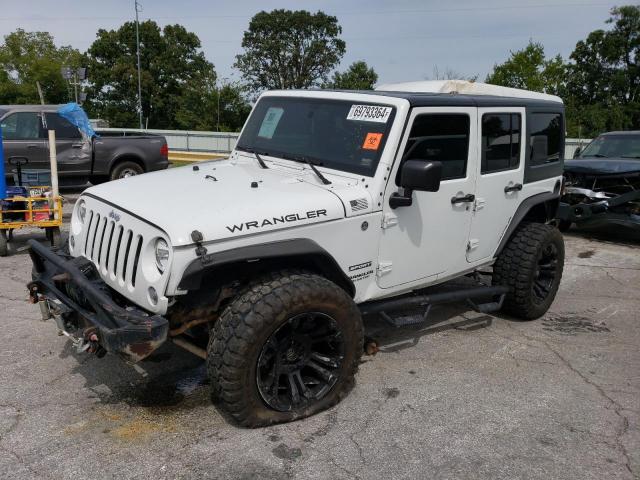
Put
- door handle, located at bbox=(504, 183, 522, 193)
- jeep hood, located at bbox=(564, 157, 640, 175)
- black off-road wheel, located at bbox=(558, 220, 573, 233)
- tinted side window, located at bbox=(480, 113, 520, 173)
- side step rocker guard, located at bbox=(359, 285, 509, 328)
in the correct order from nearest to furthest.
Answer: side step rocker guard, located at bbox=(359, 285, 509, 328), tinted side window, located at bbox=(480, 113, 520, 173), door handle, located at bbox=(504, 183, 522, 193), jeep hood, located at bbox=(564, 157, 640, 175), black off-road wheel, located at bbox=(558, 220, 573, 233)

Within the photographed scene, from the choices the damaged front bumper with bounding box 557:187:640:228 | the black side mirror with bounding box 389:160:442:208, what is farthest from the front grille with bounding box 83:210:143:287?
the damaged front bumper with bounding box 557:187:640:228

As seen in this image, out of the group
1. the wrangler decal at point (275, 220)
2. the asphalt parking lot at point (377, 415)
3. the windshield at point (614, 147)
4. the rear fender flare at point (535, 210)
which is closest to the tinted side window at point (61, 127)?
the asphalt parking lot at point (377, 415)

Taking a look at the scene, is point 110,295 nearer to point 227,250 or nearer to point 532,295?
point 227,250

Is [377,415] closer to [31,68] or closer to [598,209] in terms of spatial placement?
[598,209]

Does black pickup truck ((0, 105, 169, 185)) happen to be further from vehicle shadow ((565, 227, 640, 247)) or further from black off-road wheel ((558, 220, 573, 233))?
vehicle shadow ((565, 227, 640, 247))

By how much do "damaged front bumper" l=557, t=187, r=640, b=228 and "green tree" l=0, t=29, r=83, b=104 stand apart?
48009 millimetres

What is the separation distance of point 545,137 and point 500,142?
910mm

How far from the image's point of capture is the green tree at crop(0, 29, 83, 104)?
50.6 metres

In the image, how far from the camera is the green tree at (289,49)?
57.2 m

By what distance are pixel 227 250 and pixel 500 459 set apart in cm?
193

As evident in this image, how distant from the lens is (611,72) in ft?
149

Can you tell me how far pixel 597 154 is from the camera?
34.1ft

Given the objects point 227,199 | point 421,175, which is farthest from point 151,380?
point 421,175

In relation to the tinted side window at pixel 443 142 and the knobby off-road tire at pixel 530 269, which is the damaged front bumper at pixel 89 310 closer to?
the tinted side window at pixel 443 142
